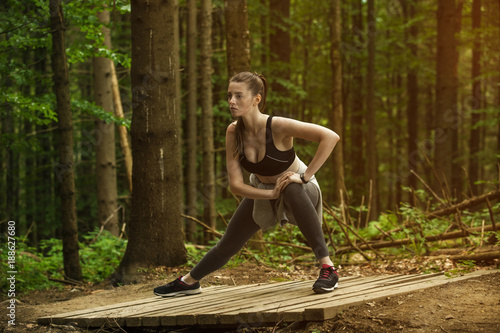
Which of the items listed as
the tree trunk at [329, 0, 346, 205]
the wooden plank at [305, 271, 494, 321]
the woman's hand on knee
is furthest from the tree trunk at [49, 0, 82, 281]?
the tree trunk at [329, 0, 346, 205]

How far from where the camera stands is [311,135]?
4.07m

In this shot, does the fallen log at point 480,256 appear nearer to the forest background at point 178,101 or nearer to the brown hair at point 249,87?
the forest background at point 178,101

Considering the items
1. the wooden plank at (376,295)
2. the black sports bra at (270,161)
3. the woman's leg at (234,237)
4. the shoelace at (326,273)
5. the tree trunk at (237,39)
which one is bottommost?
the wooden plank at (376,295)

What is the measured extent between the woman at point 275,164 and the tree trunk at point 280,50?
1038 cm

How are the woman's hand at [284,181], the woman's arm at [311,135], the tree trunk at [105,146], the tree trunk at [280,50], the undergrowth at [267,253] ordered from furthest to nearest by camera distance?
1. the tree trunk at [280,50]
2. the tree trunk at [105,146]
3. the undergrowth at [267,253]
4. the woman's hand at [284,181]
5. the woman's arm at [311,135]

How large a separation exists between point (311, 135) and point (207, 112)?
8.87 metres

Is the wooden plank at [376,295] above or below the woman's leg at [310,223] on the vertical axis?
below

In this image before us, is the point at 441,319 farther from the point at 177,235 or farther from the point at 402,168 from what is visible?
the point at 402,168

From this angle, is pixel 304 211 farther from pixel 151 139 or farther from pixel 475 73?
pixel 475 73

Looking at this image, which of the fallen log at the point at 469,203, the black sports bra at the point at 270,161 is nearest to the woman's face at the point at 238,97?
the black sports bra at the point at 270,161

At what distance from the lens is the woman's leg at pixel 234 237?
4512mm

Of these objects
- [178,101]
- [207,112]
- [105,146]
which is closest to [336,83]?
[207,112]

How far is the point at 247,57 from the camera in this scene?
7969 millimetres

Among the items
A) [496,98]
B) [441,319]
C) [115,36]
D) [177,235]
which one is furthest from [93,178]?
[496,98]
